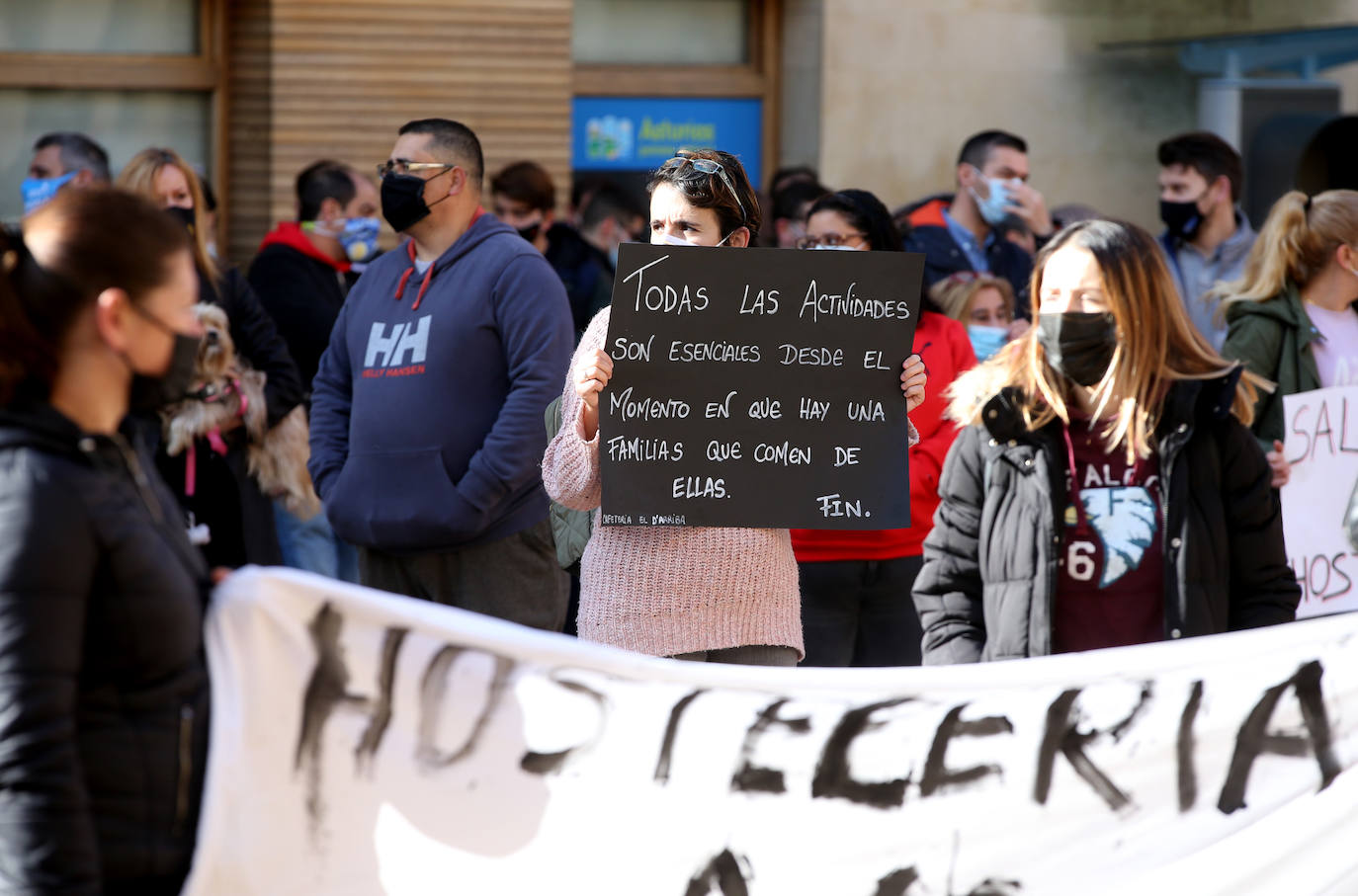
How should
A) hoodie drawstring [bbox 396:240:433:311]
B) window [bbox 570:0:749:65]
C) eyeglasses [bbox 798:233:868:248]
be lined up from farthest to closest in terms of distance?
window [bbox 570:0:749:65], eyeglasses [bbox 798:233:868:248], hoodie drawstring [bbox 396:240:433:311]

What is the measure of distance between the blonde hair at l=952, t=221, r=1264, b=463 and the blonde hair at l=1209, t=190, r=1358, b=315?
6.12 ft

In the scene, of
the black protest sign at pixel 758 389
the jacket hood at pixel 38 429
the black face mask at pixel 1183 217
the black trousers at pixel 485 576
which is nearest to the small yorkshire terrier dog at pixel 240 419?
the black trousers at pixel 485 576

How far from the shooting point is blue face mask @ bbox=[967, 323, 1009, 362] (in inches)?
263

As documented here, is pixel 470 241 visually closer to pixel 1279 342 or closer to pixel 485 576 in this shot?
pixel 485 576

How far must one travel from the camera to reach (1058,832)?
10.7ft

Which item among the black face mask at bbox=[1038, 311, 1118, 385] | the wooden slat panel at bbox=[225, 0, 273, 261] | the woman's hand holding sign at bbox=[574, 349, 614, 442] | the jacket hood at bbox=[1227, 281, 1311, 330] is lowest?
the woman's hand holding sign at bbox=[574, 349, 614, 442]

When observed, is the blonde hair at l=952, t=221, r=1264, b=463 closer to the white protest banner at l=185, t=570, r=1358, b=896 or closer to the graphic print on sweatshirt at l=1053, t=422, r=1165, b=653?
the graphic print on sweatshirt at l=1053, t=422, r=1165, b=653

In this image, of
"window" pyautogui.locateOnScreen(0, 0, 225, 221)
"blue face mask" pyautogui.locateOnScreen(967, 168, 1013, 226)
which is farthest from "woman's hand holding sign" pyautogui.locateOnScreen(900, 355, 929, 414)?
"window" pyautogui.locateOnScreen(0, 0, 225, 221)

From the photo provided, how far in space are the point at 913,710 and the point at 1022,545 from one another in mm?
816

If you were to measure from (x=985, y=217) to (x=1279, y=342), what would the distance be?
2211mm

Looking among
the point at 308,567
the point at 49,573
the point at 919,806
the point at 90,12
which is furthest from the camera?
the point at 90,12

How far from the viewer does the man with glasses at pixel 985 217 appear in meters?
7.50

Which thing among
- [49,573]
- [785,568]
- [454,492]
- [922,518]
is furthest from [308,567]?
[49,573]

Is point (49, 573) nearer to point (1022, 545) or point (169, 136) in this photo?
point (1022, 545)
